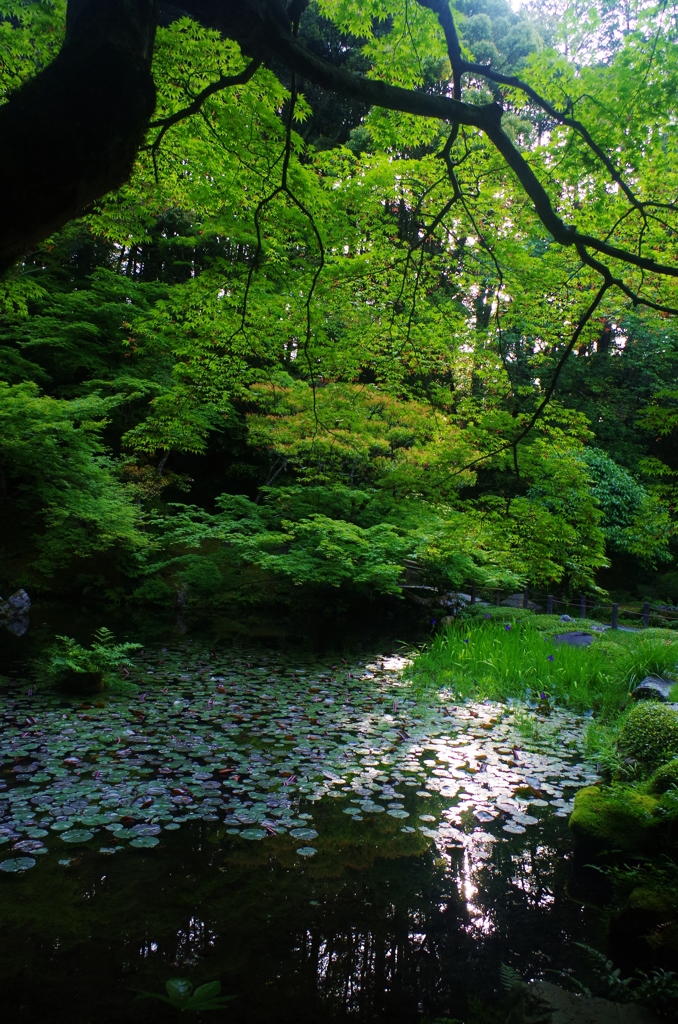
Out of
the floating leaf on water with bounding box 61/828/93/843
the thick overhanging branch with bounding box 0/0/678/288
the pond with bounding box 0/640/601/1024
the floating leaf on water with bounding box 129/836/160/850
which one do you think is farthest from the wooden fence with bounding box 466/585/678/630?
the thick overhanging branch with bounding box 0/0/678/288

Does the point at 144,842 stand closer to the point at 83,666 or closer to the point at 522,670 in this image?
the point at 83,666

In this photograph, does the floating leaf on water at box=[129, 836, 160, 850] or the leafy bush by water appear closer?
the floating leaf on water at box=[129, 836, 160, 850]

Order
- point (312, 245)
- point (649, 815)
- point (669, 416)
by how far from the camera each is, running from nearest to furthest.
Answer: point (649, 815) → point (669, 416) → point (312, 245)

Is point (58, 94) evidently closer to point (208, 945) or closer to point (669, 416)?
point (208, 945)

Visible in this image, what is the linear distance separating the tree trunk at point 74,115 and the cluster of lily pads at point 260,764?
274cm

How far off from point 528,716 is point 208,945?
4098mm

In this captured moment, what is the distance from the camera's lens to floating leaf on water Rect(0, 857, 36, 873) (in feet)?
8.46

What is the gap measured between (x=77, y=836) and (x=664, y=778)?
119 inches

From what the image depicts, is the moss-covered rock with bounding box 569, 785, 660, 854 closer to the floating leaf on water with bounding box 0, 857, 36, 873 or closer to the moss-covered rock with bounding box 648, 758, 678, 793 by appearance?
the moss-covered rock with bounding box 648, 758, 678, 793

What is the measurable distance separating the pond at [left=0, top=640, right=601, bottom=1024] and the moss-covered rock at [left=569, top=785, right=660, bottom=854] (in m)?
0.23

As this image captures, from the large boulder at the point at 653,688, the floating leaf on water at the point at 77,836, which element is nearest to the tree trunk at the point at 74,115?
the floating leaf on water at the point at 77,836

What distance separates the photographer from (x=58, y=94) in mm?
Result: 1788

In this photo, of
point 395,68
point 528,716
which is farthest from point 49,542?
point 395,68

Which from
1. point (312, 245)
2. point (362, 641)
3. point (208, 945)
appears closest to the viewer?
point (208, 945)
